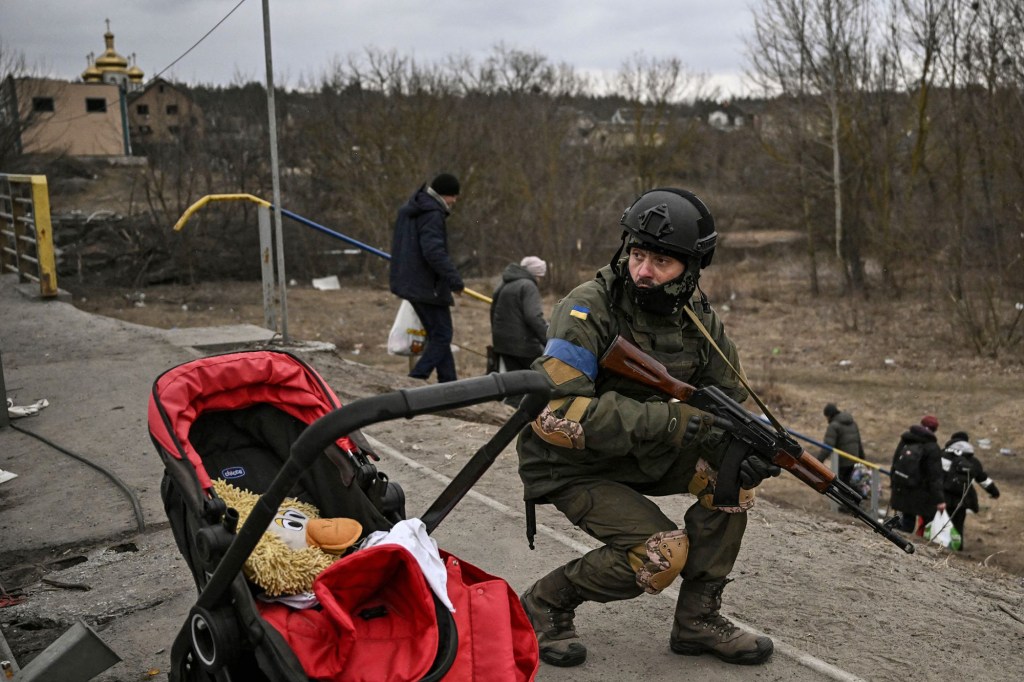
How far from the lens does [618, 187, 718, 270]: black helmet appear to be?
3.37 metres

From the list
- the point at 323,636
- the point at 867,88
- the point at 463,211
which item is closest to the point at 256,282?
the point at 463,211

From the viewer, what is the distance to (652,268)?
340 cm

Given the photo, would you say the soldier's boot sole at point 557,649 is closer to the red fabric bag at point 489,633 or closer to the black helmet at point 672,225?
the red fabric bag at point 489,633

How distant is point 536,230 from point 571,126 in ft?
20.9

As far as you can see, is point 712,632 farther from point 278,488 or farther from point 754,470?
point 278,488

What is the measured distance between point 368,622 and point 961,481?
22.3ft

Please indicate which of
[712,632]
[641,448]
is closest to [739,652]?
[712,632]

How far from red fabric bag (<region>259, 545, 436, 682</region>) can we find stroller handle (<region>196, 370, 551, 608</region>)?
214mm

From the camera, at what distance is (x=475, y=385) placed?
2.19 metres

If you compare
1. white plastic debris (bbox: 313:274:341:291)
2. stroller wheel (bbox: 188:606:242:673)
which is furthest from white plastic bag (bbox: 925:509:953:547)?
white plastic debris (bbox: 313:274:341:291)

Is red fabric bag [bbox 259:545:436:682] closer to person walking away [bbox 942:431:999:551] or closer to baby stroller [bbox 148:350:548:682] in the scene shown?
baby stroller [bbox 148:350:548:682]

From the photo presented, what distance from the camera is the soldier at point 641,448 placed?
10.9 feet

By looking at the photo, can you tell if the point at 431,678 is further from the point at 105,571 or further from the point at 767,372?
the point at 767,372

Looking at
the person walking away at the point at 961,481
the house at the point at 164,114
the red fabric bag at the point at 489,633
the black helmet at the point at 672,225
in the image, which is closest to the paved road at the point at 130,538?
the red fabric bag at the point at 489,633
